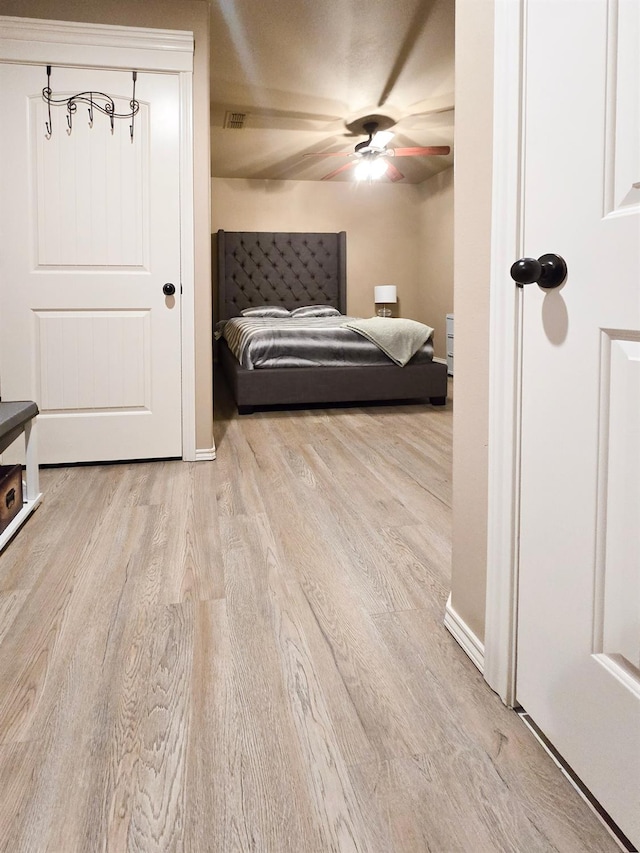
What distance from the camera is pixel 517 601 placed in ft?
3.67

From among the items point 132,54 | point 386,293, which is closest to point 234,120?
point 132,54

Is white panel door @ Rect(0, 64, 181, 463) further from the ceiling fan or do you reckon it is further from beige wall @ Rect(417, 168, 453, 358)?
beige wall @ Rect(417, 168, 453, 358)

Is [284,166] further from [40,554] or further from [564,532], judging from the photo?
[564,532]

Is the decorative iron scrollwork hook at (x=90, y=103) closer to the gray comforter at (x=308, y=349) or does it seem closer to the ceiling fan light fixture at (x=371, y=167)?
the gray comforter at (x=308, y=349)

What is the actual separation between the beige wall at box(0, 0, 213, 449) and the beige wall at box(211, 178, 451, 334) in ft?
13.0

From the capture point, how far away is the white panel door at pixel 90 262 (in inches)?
113

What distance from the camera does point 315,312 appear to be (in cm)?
652

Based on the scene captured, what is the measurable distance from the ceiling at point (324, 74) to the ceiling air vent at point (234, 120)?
0.04 metres

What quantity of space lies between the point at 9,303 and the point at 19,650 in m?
2.07

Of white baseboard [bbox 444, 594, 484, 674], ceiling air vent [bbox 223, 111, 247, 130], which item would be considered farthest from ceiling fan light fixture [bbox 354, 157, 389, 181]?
white baseboard [bbox 444, 594, 484, 674]

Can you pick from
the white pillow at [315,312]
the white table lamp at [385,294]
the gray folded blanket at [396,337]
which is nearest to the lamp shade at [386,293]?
the white table lamp at [385,294]

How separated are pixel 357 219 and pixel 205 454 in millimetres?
4944

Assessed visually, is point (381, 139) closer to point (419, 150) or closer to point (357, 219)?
point (419, 150)

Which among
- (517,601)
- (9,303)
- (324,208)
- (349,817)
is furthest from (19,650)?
(324,208)
